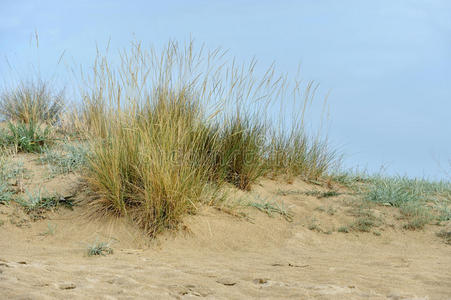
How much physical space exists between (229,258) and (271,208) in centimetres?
146

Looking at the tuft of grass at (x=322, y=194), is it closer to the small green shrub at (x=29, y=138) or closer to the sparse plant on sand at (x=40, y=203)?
the sparse plant on sand at (x=40, y=203)

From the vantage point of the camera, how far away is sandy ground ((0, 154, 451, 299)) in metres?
2.93

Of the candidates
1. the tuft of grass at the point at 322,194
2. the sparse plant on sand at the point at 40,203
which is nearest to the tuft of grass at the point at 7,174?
the sparse plant on sand at the point at 40,203

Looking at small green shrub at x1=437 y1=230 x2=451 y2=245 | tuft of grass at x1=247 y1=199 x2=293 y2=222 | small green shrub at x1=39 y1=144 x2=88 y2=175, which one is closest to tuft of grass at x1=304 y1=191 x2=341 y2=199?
tuft of grass at x1=247 y1=199 x2=293 y2=222

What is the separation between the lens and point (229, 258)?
13.7 feet

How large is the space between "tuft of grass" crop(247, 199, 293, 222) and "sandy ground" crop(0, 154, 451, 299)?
0.09 meters

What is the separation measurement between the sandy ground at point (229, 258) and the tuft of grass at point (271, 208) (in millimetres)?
92

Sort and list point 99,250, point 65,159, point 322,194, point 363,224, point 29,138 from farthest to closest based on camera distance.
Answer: point 29,138, point 322,194, point 65,159, point 363,224, point 99,250

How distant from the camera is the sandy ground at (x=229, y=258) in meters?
2.93

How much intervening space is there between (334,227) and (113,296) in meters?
3.24

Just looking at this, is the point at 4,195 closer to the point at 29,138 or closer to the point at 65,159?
the point at 65,159

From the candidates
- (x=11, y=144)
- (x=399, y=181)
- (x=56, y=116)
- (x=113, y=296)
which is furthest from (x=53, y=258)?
(x=56, y=116)

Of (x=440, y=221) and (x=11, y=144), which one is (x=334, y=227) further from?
(x=11, y=144)

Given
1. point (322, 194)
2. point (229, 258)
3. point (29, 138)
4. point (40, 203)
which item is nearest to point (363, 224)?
point (322, 194)
